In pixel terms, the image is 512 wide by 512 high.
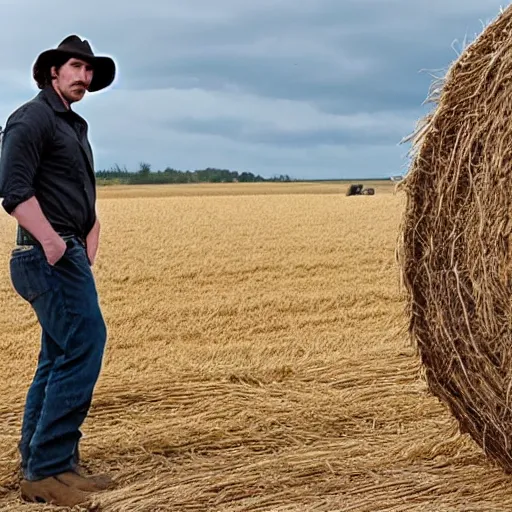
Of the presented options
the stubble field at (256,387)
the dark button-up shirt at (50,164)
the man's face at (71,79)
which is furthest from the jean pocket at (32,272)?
the stubble field at (256,387)

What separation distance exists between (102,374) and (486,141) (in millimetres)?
3439

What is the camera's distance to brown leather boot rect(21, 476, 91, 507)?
11.8 feet

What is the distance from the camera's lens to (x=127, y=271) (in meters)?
8.64

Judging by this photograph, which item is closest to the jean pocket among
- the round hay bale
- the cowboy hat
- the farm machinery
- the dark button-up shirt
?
the dark button-up shirt

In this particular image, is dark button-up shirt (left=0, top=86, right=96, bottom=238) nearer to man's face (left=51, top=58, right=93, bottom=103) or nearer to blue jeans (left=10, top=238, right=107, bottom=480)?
man's face (left=51, top=58, right=93, bottom=103)

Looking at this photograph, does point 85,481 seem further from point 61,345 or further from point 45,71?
point 45,71

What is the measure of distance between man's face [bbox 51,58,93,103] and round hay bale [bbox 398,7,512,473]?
1.48 m

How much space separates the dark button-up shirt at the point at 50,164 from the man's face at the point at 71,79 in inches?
1.7

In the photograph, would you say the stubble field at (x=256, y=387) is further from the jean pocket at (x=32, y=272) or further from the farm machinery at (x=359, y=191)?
the farm machinery at (x=359, y=191)

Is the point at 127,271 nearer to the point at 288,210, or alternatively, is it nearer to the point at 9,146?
the point at 9,146

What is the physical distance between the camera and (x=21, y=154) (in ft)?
11.1

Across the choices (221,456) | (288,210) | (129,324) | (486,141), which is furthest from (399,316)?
(288,210)

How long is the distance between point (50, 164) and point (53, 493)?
138 cm

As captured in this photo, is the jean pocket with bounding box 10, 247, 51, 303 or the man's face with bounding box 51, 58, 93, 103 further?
the man's face with bounding box 51, 58, 93, 103
